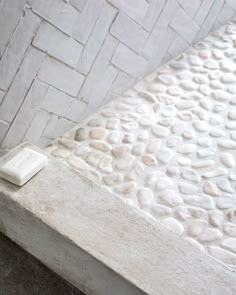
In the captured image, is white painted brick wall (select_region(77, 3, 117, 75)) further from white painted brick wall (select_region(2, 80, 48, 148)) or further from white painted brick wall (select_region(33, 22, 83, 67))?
white painted brick wall (select_region(2, 80, 48, 148))

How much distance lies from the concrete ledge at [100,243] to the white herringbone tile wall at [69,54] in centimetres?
28

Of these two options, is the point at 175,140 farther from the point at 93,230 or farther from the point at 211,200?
the point at 93,230

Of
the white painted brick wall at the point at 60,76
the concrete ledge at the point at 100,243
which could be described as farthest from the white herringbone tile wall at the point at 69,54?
the concrete ledge at the point at 100,243

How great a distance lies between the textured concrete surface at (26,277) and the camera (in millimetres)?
1057

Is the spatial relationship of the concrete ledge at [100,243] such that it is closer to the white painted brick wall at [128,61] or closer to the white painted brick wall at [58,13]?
the white painted brick wall at [58,13]

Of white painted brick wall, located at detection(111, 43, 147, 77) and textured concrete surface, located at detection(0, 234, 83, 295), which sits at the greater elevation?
white painted brick wall, located at detection(111, 43, 147, 77)

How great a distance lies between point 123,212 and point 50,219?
219 millimetres

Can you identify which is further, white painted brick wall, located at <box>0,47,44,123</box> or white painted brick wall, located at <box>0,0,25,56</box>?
white painted brick wall, located at <box>0,47,44,123</box>

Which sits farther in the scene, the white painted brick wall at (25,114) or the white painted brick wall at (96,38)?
the white painted brick wall at (96,38)

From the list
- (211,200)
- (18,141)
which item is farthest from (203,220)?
(18,141)

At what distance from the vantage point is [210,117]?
5.69 ft

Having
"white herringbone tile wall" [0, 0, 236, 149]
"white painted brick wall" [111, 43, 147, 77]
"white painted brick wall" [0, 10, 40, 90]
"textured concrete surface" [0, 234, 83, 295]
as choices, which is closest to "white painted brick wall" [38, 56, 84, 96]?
"white herringbone tile wall" [0, 0, 236, 149]

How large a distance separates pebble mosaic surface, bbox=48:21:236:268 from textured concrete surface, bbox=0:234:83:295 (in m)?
0.37

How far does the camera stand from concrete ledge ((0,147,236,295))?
0.98 m
